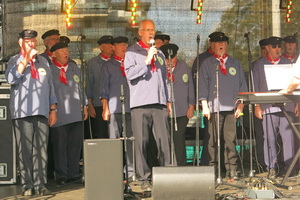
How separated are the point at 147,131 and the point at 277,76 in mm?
1866

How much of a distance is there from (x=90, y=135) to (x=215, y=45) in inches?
92.5

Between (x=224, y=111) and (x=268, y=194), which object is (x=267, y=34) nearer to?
(x=224, y=111)

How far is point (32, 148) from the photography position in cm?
1046

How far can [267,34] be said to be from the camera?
45.2 feet

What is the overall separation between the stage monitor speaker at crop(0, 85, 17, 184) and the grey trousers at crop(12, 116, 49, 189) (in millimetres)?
733

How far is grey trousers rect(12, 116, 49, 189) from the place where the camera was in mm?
10367

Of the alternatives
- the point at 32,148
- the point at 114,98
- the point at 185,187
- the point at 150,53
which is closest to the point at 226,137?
the point at 114,98

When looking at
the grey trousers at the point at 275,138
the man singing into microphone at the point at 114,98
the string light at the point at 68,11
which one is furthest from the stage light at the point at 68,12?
the grey trousers at the point at 275,138

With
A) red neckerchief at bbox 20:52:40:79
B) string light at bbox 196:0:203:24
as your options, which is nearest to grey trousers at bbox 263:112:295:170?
string light at bbox 196:0:203:24

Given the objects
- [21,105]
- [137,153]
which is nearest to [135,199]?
[137,153]

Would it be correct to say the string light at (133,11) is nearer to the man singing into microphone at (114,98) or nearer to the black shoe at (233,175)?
the man singing into microphone at (114,98)

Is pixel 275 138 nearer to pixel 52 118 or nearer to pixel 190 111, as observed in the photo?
pixel 190 111

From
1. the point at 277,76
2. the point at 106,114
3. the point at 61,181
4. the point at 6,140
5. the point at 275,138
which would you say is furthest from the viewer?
the point at 275,138

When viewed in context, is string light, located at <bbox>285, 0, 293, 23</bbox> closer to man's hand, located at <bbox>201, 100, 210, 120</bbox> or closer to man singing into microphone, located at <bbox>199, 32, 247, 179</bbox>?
man singing into microphone, located at <bbox>199, 32, 247, 179</bbox>
